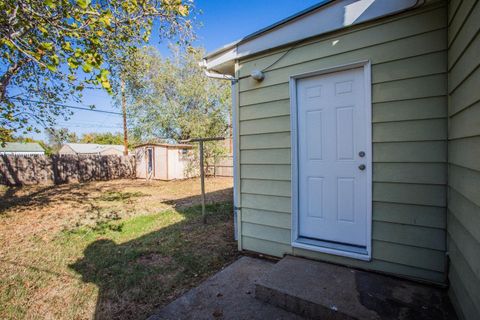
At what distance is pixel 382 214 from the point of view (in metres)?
2.25

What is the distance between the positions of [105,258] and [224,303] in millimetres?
1979

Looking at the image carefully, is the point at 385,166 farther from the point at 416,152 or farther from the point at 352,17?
the point at 352,17

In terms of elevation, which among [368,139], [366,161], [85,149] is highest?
[85,149]

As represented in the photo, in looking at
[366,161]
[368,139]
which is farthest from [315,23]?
[366,161]

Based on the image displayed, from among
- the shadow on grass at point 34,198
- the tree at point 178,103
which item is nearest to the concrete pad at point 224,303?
the shadow on grass at point 34,198

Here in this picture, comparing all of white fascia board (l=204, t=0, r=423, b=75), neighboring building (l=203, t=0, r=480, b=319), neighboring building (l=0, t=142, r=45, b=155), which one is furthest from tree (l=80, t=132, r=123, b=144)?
neighboring building (l=203, t=0, r=480, b=319)

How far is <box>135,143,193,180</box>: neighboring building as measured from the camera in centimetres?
1245

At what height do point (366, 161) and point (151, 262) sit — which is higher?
point (366, 161)

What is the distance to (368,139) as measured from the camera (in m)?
2.29

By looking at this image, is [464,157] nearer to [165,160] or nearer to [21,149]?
[165,160]

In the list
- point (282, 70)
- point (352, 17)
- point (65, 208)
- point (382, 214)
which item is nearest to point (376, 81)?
point (352, 17)

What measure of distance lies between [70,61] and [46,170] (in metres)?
11.4

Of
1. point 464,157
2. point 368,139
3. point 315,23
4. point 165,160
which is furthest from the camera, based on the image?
point 165,160

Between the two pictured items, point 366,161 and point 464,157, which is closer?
point 464,157
